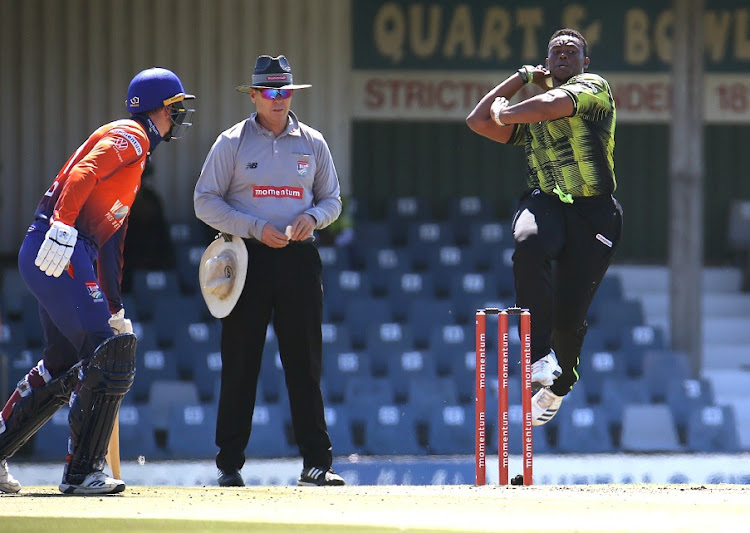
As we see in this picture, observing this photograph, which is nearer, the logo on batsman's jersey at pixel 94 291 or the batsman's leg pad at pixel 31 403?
the logo on batsman's jersey at pixel 94 291

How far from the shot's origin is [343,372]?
37.8ft

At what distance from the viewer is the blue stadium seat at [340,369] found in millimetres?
11422

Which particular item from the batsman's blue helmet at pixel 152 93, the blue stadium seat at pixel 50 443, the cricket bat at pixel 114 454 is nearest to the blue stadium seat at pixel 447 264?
the blue stadium seat at pixel 50 443

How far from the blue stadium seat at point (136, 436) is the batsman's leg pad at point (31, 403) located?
15.0 feet

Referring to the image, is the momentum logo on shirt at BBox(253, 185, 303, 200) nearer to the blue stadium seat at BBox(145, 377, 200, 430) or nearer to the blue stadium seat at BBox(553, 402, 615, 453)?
the blue stadium seat at BBox(145, 377, 200, 430)

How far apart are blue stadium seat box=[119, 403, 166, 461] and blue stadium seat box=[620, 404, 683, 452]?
11.7ft

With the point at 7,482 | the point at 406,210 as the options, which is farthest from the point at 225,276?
the point at 406,210

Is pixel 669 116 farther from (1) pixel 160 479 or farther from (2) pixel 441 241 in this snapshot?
(1) pixel 160 479

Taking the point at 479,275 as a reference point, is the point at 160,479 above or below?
below

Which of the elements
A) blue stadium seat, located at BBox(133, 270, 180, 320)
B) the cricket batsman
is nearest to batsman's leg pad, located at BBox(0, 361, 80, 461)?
the cricket batsman

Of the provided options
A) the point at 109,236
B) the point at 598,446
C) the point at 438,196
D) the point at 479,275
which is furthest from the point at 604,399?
the point at 109,236

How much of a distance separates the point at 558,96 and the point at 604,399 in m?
5.51

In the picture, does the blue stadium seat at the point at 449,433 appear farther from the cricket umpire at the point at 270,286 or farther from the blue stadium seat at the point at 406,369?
the cricket umpire at the point at 270,286

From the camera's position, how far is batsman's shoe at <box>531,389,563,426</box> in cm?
677
